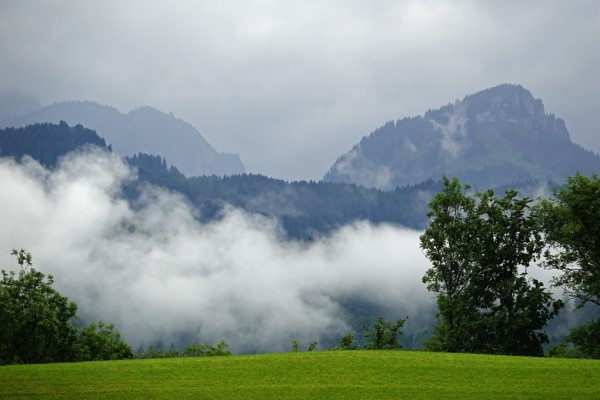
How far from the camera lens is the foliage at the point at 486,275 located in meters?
48.8

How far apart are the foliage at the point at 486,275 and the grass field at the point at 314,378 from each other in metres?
14.8

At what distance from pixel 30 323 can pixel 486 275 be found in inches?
1745

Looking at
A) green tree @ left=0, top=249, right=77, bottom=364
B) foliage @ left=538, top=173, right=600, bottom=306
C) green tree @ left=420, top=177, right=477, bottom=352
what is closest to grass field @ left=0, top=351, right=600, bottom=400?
foliage @ left=538, top=173, right=600, bottom=306

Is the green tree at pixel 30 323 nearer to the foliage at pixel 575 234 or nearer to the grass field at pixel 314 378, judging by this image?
the grass field at pixel 314 378

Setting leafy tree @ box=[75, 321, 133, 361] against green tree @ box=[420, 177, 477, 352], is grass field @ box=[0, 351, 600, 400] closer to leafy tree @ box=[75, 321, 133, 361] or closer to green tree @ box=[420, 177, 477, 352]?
green tree @ box=[420, 177, 477, 352]

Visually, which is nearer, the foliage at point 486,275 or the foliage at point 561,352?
the foliage at point 486,275

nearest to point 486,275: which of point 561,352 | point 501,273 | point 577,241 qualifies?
point 501,273

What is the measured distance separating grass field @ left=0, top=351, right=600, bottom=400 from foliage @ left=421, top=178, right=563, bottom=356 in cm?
1480

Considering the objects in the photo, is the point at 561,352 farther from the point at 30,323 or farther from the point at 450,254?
the point at 30,323

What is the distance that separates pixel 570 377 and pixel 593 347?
73.5ft

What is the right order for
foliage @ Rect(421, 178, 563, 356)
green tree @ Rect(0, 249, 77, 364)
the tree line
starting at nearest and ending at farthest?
the tree line
foliage @ Rect(421, 178, 563, 356)
green tree @ Rect(0, 249, 77, 364)

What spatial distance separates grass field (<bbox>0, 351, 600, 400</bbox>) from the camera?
26938 millimetres

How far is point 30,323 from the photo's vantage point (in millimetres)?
55781

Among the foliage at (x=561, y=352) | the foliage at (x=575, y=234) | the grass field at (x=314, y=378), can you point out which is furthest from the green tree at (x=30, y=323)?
the foliage at (x=561, y=352)
